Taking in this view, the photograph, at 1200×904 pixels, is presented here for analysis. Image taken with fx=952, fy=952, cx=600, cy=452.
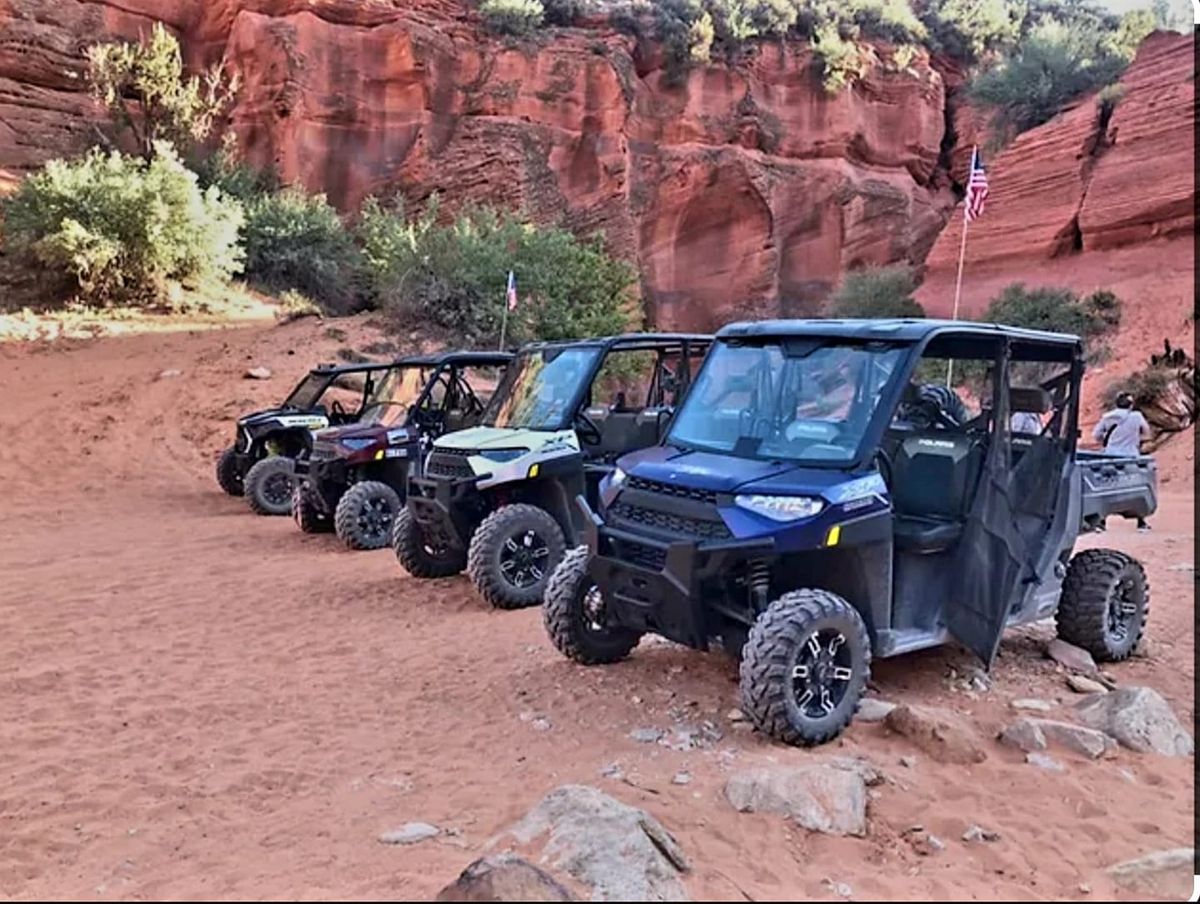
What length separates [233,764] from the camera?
15.2 feet

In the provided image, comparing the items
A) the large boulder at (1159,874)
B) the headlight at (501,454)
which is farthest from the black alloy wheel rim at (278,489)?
the large boulder at (1159,874)

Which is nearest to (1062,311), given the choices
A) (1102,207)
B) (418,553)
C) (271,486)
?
(1102,207)

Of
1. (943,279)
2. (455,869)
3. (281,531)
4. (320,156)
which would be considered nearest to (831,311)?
(943,279)

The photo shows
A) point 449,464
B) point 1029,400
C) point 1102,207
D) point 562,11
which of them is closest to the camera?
point 1029,400

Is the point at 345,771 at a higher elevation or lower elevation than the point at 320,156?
lower

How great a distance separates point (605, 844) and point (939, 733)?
2090 millimetres

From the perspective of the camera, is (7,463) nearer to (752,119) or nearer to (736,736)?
(736,736)

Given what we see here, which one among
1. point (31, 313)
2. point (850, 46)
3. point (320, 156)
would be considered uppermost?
point (850, 46)

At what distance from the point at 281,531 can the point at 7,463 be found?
21.6ft

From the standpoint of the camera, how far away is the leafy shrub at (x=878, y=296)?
92.6 ft

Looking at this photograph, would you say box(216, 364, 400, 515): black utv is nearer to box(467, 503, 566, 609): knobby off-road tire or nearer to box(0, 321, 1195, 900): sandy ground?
box(0, 321, 1195, 900): sandy ground

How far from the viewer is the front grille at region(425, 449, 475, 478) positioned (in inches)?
314

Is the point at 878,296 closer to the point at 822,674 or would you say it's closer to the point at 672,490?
the point at 672,490

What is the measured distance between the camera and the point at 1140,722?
16.2 ft
